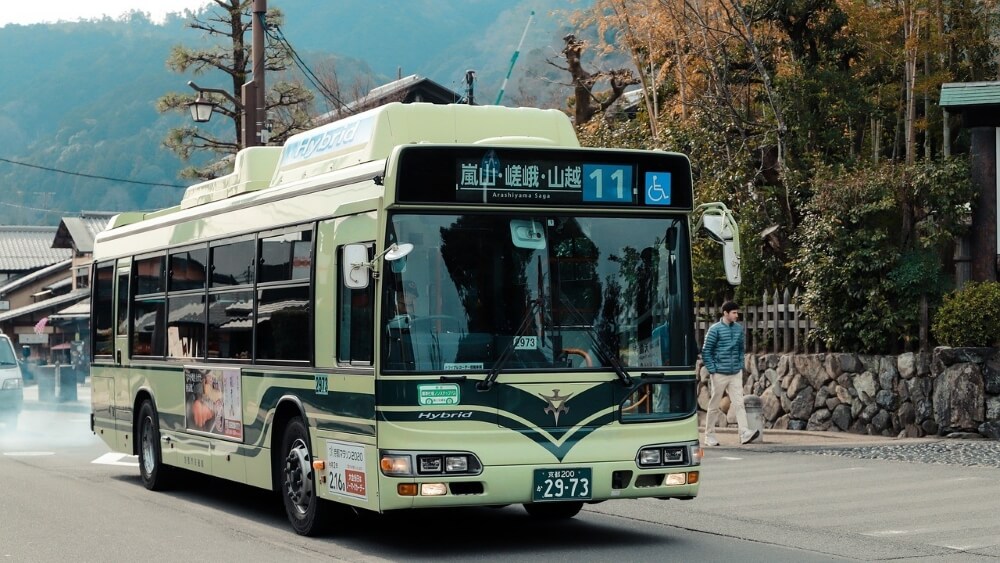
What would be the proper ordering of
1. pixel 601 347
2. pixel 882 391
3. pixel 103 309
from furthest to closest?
1. pixel 882 391
2. pixel 103 309
3. pixel 601 347

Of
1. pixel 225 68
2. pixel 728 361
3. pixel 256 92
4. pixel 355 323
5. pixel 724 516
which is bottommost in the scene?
pixel 724 516

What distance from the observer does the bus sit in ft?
29.5

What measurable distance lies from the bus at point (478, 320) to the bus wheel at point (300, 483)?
0.06 ft

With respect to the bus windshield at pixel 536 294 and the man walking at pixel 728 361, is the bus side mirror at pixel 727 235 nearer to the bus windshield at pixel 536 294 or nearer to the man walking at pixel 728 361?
the bus windshield at pixel 536 294

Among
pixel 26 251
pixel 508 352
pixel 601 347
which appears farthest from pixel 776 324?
pixel 26 251

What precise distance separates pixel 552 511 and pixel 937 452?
6.36 metres

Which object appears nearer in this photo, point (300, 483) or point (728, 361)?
point (300, 483)

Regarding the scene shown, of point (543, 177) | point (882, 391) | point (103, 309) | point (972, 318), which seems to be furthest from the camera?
point (882, 391)

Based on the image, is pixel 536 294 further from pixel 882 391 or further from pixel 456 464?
pixel 882 391

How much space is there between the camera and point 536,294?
921 cm

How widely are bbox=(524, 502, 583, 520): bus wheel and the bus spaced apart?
201 cm

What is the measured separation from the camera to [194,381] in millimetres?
12828

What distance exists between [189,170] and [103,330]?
18.6m

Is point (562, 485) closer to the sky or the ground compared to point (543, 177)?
closer to the ground
